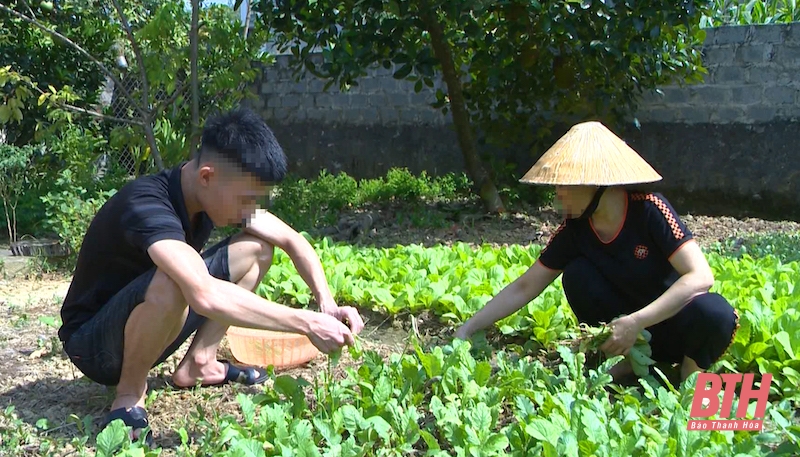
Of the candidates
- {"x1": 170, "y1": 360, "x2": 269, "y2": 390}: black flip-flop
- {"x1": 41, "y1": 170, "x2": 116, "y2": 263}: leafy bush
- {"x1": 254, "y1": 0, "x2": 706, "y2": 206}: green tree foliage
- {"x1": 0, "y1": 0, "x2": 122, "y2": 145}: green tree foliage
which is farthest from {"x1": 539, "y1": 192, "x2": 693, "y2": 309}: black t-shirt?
{"x1": 0, "y1": 0, "x2": 122, "y2": 145}: green tree foliage

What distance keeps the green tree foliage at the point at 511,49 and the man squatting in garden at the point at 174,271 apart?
3372 millimetres

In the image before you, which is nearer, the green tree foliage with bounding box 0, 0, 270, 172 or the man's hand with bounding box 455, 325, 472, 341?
the man's hand with bounding box 455, 325, 472, 341

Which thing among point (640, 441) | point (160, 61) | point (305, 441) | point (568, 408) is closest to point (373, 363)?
point (305, 441)

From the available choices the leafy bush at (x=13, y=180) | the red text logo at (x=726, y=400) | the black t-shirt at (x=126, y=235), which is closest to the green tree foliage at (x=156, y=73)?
the leafy bush at (x=13, y=180)

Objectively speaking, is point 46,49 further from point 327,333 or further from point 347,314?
point 327,333

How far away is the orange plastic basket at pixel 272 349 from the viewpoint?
127 inches

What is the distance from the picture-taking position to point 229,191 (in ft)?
8.17

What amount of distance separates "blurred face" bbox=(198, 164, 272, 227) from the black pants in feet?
3.96

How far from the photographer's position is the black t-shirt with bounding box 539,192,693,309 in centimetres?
271

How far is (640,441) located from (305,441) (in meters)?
0.93

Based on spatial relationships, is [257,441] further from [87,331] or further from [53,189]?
[53,189]

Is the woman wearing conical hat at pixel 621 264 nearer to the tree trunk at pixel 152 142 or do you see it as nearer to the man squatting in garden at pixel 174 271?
the man squatting in garden at pixel 174 271

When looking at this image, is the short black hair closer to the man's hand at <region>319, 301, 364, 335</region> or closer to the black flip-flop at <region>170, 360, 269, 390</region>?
the man's hand at <region>319, 301, 364, 335</region>

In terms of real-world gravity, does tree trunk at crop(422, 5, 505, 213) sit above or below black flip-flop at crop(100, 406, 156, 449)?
above
